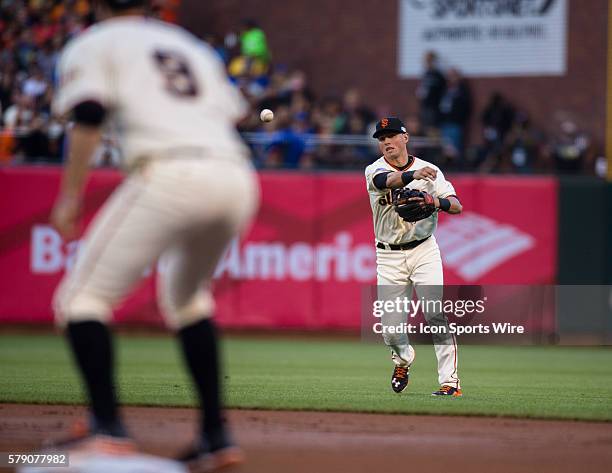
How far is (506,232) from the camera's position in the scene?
1628cm

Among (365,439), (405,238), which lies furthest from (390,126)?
(365,439)

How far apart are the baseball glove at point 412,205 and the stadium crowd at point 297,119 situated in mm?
8345

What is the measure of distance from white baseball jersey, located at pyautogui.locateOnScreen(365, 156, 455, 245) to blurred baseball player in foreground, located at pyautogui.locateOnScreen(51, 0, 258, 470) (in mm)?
4322

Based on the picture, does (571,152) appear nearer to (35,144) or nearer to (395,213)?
(35,144)

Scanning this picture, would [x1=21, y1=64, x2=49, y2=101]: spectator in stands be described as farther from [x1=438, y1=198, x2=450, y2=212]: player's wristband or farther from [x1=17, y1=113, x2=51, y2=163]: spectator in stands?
[x1=438, y1=198, x2=450, y2=212]: player's wristband

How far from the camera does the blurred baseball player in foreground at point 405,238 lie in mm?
8812

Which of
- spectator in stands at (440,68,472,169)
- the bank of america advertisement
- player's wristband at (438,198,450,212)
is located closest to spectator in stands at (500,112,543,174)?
spectator in stands at (440,68,472,169)

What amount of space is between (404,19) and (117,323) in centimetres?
1002

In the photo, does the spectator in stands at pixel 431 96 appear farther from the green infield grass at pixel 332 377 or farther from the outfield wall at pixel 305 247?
the green infield grass at pixel 332 377

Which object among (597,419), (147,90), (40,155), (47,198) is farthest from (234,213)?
(40,155)

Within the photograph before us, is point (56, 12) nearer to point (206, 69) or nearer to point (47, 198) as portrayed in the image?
point (47, 198)

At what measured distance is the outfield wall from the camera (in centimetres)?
1622

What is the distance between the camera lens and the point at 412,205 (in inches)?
347

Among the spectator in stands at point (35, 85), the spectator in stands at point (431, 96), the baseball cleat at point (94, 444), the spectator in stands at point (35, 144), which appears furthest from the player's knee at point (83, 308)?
the spectator in stands at point (431, 96)
